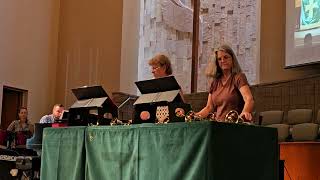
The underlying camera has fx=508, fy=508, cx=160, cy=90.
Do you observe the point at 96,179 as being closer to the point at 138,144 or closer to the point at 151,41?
the point at 138,144

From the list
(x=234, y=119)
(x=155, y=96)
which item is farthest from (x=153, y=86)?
(x=234, y=119)

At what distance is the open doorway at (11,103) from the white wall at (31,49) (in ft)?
0.43

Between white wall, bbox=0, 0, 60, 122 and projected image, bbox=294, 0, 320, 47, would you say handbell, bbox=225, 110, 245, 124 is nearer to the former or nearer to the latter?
projected image, bbox=294, 0, 320, 47

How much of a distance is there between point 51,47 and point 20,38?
2.79 ft

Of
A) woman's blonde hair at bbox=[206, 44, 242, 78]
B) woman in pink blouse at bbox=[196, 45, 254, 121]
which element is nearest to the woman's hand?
woman in pink blouse at bbox=[196, 45, 254, 121]

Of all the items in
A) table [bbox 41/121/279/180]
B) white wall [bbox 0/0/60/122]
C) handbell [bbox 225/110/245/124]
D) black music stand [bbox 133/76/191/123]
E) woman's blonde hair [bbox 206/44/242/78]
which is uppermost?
white wall [bbox 0/0/60/122]

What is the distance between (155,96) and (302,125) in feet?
10.8

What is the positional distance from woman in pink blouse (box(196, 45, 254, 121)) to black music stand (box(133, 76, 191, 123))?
510mm

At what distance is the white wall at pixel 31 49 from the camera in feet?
31.0

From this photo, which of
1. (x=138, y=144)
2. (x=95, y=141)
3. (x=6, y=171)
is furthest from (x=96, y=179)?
(x=6, y=171)

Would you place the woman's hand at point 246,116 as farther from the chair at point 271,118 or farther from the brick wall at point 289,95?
the chair at point 271,118

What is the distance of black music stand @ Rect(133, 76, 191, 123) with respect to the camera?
3.09 m

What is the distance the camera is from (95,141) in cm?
325

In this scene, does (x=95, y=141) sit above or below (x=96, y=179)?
above
